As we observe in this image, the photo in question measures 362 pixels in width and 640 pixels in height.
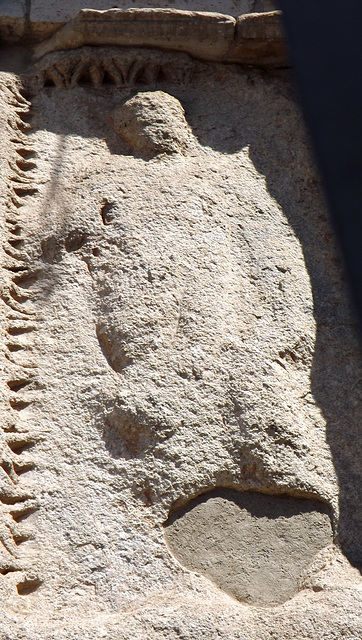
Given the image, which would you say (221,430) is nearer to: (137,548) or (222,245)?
(137,548)

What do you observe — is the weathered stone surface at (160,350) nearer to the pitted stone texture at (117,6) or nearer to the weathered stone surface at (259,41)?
the weathered stone surface at (259,41)

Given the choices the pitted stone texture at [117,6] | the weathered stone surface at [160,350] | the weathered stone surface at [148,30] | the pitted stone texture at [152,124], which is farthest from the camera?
the pitted stone texture at [117,6]

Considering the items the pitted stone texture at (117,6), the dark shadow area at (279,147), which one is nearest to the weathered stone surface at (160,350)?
the dark shadow area at (279,147)

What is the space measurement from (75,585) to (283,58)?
2235mm

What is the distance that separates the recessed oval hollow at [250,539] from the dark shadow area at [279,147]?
0.37m

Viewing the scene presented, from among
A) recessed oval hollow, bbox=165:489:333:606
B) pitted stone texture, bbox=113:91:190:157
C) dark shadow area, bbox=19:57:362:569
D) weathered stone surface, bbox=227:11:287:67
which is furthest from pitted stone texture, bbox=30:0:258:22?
recessed oval hollow, bbox=165:489:333:606

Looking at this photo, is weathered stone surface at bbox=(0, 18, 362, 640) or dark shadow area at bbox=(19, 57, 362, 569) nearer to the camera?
weathered stone surface at bbox=(0, 18, 362, 640)

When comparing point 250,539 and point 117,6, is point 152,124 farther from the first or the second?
point 250,539

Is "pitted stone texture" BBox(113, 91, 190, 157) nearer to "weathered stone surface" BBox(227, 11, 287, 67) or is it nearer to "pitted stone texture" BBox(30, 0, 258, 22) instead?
"weathered stone surface" BBox(227, 11, 287, 67)

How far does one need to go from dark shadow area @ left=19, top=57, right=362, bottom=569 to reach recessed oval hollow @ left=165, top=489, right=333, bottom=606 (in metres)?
0.37

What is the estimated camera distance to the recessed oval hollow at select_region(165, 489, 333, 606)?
1.95 metres

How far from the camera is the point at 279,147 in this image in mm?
2836

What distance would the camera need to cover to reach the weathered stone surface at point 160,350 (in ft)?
6.12

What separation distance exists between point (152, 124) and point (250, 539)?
1.57 meters
